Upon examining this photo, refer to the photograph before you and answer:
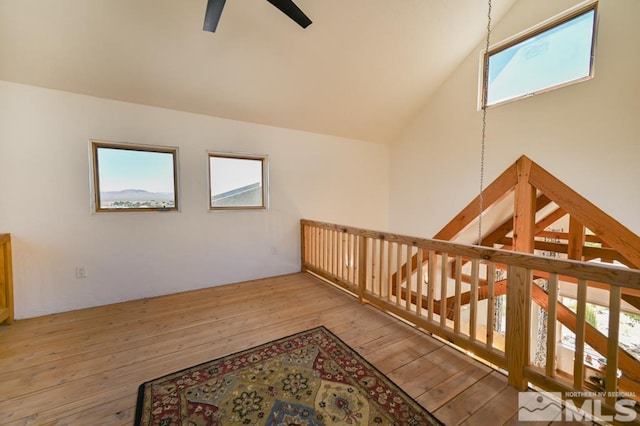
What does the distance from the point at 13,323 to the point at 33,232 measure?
93 centimetres

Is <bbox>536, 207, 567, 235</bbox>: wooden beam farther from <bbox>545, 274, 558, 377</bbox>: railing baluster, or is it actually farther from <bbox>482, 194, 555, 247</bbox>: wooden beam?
<bbox>545, 274, 558, 377</bbox>: railing baluster

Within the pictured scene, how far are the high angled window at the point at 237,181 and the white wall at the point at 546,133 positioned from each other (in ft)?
9.43

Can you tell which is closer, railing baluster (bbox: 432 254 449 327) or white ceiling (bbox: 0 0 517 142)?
railing baluster (bbox: 432 254 449 327)

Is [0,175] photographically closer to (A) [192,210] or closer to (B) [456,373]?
(A) [192,210]

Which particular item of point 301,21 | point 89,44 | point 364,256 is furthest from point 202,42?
point 364,256

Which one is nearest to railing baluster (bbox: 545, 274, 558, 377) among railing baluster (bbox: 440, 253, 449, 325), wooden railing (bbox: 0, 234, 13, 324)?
railing baluster (bbox: 440, 253, 449, 325)

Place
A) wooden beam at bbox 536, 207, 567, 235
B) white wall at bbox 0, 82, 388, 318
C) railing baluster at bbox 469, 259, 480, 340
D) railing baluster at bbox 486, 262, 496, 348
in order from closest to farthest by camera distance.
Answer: railing baluster at bbox 486, 262, 496, 348, railing baluster at bbox 469, 259, 480, 340, white wall at bbox 0, 82, 388, 318, wooden beam at bbox 536, 207, 567, 235

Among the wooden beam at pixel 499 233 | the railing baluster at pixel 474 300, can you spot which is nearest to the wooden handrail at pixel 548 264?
the railing baluster at pixel 474 300

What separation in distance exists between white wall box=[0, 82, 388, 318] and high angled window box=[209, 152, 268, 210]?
12 cm

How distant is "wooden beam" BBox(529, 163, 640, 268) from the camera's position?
2525 millimetres

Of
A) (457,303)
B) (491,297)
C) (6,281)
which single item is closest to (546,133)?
(491,297)

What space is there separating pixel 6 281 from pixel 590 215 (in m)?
6.25

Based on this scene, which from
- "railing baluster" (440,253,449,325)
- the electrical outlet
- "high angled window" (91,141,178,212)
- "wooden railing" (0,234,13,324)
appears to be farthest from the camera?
"high angled window" (91,141,178,212)

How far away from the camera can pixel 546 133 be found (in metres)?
3.10
